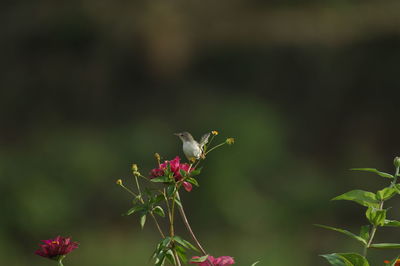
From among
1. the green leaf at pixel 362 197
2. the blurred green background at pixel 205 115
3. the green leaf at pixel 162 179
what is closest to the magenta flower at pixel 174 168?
the green leaf at pixel 162 179

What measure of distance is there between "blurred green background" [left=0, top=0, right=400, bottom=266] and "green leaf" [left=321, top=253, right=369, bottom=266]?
1714 mm

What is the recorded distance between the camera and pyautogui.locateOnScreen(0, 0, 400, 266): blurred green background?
266 cm

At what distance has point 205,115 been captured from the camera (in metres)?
3.12

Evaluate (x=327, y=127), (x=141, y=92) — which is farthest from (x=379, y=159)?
(x=141, y=92)

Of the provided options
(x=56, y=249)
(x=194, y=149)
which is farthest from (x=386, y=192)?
A: (x=56, y=249)

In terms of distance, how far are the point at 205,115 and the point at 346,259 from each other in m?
2.45

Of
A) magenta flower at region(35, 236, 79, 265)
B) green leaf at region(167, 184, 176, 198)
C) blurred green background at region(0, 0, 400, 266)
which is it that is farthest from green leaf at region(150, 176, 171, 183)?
blurred green background at region(0, 0, 400, 266)

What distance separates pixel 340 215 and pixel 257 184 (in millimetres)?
348

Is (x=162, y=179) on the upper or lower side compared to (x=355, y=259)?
upper

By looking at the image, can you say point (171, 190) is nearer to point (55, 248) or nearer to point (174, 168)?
point (174, 168)

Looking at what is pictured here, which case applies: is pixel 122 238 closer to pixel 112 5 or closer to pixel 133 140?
pixel 133 140

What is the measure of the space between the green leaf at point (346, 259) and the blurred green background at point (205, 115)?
5.62 ft

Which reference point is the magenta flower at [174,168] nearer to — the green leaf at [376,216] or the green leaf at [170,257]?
the green leaf at [170,257]

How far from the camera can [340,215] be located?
9.33 feet
